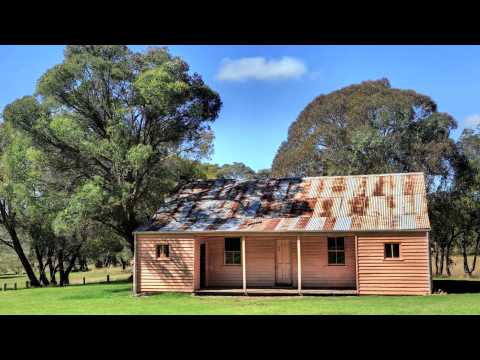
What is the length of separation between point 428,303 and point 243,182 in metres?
10.3

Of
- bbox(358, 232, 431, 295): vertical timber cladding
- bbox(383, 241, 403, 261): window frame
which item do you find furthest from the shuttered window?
bbox(383, 241, 403, 261): window frame

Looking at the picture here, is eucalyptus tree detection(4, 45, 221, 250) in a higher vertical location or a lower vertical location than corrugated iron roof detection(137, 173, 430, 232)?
higher

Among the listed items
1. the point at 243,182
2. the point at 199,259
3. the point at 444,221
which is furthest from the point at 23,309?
the point at 444,221

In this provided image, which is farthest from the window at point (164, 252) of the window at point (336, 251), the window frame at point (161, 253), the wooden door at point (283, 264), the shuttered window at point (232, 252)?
the window at point (336, 251)

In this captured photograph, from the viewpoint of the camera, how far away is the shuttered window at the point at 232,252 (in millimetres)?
21688

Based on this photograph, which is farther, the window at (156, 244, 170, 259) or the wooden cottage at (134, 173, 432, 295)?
the window at (156, 244, 170, 259)

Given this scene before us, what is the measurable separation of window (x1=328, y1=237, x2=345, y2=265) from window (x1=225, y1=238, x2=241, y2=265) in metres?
3.65

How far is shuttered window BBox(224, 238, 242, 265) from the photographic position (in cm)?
2169

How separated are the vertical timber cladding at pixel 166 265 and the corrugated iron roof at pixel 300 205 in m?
0.46

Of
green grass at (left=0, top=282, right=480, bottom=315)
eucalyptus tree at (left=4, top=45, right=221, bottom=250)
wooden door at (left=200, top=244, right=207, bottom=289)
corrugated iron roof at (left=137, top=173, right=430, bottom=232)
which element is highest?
eucalyptus tree at (left=4, top=45, right=221, bottom=250)

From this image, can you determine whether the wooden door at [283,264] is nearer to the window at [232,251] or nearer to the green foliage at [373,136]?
the window at [232,251]

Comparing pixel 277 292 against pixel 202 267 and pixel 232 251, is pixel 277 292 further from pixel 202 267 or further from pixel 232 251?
pixel 202 267

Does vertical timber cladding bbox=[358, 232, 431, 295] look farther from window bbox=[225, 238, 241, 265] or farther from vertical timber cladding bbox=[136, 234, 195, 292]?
vertical timber cladding bbox=[136, 234, 195, 292]
